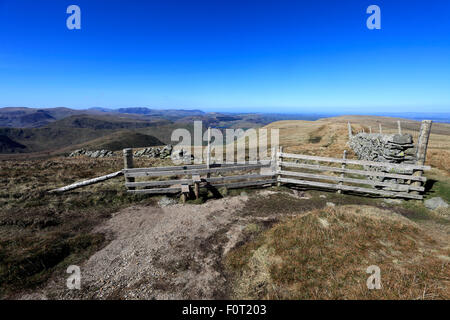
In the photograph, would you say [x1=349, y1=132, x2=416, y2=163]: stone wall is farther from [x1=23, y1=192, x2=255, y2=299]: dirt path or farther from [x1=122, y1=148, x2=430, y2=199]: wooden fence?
[x1=23, y1=192, x2=255, y2=299]: dirt path

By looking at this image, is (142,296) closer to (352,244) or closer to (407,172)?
(352,244)

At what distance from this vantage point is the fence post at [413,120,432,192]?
954 centimetres

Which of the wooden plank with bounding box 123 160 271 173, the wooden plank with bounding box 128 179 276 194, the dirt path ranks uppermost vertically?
the wooden plank with bounding box 123 160 271 173

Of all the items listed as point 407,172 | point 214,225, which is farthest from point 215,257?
point 407,172

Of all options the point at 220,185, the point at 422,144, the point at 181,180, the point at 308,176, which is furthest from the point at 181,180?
the point at 422,144

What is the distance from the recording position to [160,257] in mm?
6082

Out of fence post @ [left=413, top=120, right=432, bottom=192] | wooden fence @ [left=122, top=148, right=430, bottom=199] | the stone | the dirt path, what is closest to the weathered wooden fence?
wooden fence @ [left=122, top=148, right=430, bottom=199]

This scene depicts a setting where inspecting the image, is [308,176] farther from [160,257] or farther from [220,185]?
[160,257]

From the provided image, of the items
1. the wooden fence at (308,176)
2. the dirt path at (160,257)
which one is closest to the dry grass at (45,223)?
the dirt path at (160,257)

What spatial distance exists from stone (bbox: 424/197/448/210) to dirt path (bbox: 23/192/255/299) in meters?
9.46

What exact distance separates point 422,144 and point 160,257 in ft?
42.8

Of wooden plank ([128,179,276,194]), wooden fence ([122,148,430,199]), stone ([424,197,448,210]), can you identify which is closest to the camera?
stone ([424,197,448,210])

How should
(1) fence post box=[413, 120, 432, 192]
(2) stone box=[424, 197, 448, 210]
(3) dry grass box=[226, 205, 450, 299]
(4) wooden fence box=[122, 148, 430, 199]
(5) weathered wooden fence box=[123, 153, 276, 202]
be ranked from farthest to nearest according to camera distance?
(5) weathered wooden fence box=[123, 153, 276, 202] → (4) wooden fence box=[122, 148, 430, 199] → (1) fence post box=[413, 120, 432, 192] → (2) stone box=[424, 197, 448, 210] → (3) dry grass box=[226, 205, 450, 299]

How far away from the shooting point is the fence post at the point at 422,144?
954cm
